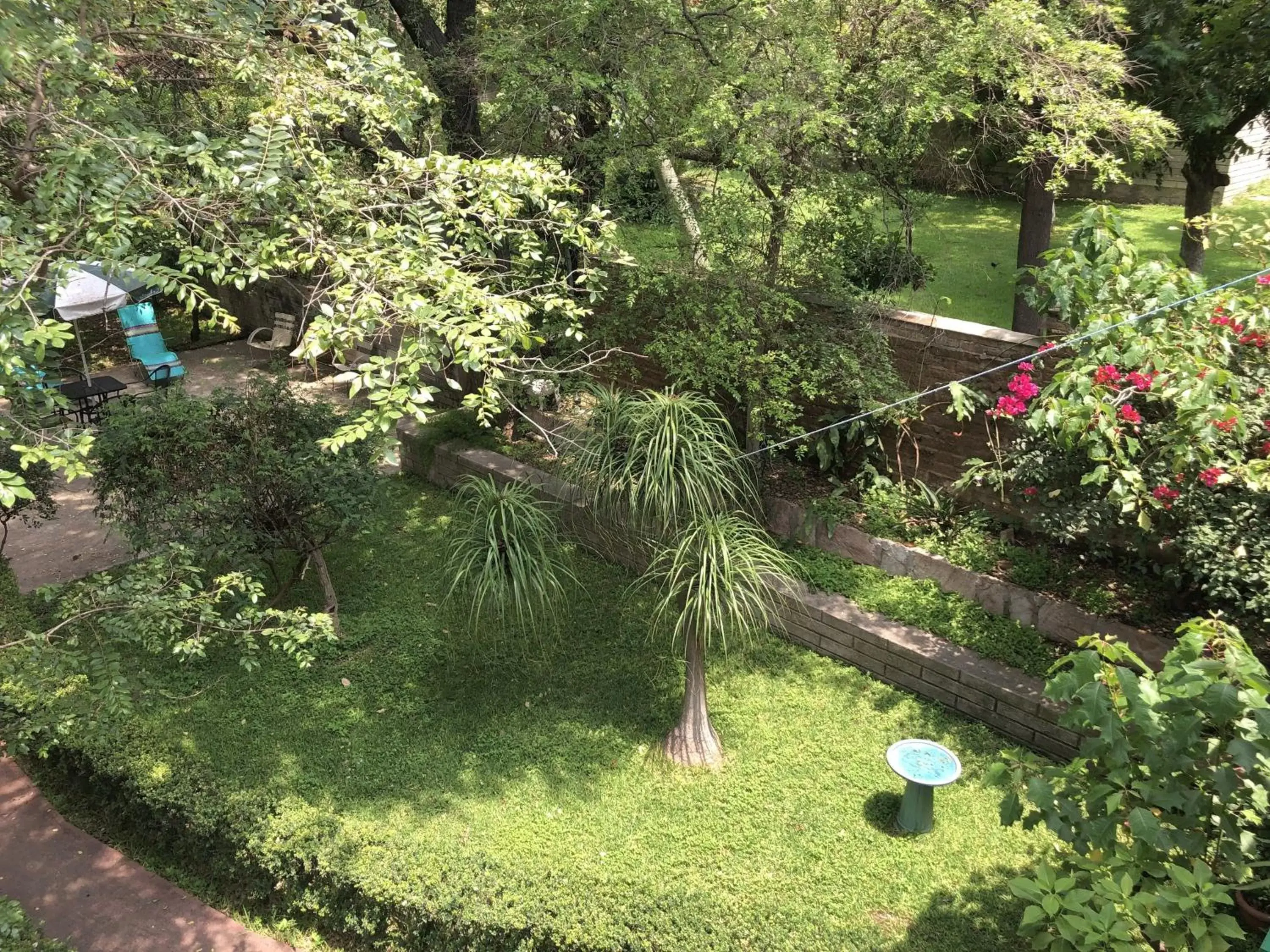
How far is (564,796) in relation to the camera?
18.0 ft

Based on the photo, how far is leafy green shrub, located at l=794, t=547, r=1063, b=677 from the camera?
594cm

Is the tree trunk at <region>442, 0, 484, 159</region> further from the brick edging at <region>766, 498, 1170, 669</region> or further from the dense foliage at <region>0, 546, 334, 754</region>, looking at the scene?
the dense foliage at <region>0, 546, 334, 754</region>

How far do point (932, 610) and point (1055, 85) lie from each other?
11.8ft

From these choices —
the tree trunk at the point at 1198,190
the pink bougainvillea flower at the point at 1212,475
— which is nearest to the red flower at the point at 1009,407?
the pink bougainvillea flower at the point at 1212,475

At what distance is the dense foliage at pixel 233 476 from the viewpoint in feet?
21.2

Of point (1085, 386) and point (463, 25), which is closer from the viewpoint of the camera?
point (1085, 386)

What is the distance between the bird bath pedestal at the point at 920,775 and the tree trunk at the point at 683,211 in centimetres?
378

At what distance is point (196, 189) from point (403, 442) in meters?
4.99

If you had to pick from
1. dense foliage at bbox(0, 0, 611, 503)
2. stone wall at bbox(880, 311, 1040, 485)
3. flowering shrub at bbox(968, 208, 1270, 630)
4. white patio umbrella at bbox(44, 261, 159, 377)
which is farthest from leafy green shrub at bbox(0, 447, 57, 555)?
flowering shrub at bbox(968, 208, 1270, 630)

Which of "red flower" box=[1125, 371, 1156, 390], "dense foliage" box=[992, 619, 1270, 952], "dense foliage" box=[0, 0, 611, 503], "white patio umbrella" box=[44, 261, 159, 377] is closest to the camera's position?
"dense foliage" box=[992, 619, 1270, 952]

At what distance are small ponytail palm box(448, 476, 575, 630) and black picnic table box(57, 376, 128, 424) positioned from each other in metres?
6.64

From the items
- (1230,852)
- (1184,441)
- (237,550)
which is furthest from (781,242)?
(1230,852)

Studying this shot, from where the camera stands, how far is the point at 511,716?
6.16 meters

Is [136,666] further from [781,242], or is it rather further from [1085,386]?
[1085,386]
